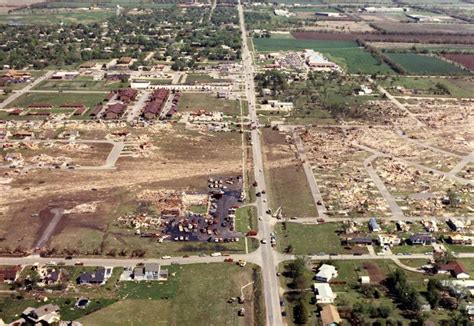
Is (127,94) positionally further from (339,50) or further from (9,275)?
(339,50)

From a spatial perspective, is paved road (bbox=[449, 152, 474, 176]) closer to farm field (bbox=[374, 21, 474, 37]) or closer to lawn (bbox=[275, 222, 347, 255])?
lawn (bbox=[275, 222, 347, 255])

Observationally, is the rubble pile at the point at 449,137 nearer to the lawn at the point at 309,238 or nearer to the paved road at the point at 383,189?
the paved road at the point at 383,189

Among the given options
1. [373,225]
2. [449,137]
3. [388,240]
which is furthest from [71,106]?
[449,137]

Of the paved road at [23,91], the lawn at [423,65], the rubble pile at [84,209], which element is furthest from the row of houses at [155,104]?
the lawn at [423,65]

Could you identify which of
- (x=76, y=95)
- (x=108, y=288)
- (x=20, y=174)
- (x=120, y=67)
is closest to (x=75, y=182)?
(x=20, y=174)

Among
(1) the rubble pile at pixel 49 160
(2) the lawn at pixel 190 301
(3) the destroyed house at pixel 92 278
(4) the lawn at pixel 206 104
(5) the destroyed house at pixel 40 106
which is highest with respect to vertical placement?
(3) the destroyed house at pixel 92 278

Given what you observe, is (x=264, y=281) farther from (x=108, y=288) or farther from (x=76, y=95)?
(x=76, y=95)
